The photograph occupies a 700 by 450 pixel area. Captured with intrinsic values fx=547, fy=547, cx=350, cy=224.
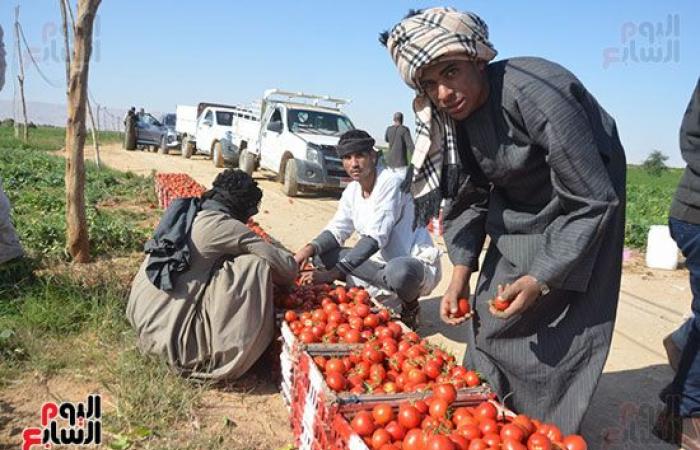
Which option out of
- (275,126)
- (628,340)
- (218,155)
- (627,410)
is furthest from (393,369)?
(218,155)

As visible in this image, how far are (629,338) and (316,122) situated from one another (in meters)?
9.50

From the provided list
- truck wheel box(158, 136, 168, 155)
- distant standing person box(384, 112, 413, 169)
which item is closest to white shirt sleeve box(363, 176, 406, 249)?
distant standing person box(384, 112, 413, 169)

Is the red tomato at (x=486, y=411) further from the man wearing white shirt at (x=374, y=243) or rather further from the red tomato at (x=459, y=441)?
the man wearing white shirt at (x=374, y=243)

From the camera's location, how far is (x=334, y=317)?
3354mm

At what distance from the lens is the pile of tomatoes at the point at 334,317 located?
3.15 metres

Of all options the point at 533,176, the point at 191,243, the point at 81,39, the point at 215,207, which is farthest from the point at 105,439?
the point at 81,39

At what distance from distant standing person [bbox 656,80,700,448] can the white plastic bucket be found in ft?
18.0

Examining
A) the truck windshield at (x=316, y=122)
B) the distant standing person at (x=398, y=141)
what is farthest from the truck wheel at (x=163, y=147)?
the distant standing person at (x=398, y=141)

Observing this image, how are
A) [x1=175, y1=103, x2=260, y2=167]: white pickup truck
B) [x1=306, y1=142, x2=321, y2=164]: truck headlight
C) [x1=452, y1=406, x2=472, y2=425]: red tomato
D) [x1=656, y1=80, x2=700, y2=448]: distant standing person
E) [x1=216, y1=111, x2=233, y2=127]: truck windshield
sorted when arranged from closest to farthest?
[x1=452, y1=406, x2=472, y2=425]: red tomato
[x1=656, y1=80, x2=700, y2=448]: distant standing person
[x1=306, y1=142, x2=321, y2=164]: truck headlight
[x1=175, y1=103, x2=260, y2=167]: white pickup truck
[x1=216, y1=111, x2=233, y2=127]: truck windshield

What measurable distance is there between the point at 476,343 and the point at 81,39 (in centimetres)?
430

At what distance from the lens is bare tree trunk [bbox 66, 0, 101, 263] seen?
4.87m

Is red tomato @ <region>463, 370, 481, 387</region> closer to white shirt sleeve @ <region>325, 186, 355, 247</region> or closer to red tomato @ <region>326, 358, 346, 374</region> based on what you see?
red tomato @ <region>326, 358, 346, 374</region>

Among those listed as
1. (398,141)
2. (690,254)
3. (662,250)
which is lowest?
(662,250)

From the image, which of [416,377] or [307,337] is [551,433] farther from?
[307,337]
